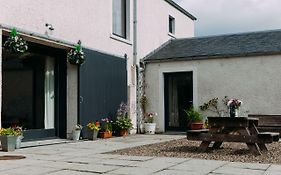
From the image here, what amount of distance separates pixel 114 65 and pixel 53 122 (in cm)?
311

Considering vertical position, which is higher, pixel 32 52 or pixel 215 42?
pixel 215 42

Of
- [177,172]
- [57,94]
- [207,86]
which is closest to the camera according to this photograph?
[177,172]

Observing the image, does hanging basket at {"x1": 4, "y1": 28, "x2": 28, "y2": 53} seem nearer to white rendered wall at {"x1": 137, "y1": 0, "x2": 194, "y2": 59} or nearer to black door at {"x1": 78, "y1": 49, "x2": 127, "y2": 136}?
black door at {"x1": 78, "y1": 49, "x2": 127, "y2": 136}

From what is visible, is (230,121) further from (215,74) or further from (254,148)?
(215,74)

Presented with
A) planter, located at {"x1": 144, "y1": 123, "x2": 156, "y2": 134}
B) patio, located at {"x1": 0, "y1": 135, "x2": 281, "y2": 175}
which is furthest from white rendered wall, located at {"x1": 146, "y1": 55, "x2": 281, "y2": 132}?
patio, located at {"x1": 0, "y1": 135, "x2": 281, "y2": 175}

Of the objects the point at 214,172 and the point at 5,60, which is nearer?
the point at 214,172

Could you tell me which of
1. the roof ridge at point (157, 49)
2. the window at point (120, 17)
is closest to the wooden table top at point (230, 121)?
the window at point (120, 17)

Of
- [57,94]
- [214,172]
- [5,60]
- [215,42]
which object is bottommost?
[214,172]

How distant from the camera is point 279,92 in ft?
46.2

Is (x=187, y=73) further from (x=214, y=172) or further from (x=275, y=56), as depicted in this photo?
(x=214, y=172)

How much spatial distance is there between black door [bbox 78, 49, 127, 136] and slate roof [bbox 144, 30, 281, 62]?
2273 mm

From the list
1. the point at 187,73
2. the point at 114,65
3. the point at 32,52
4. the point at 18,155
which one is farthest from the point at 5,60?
the point at 187,73

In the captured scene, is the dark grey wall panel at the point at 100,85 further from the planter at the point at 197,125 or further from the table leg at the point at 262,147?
the table leg at the point at 262,147

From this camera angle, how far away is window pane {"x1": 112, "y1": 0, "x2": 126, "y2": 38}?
1484 centimetres
